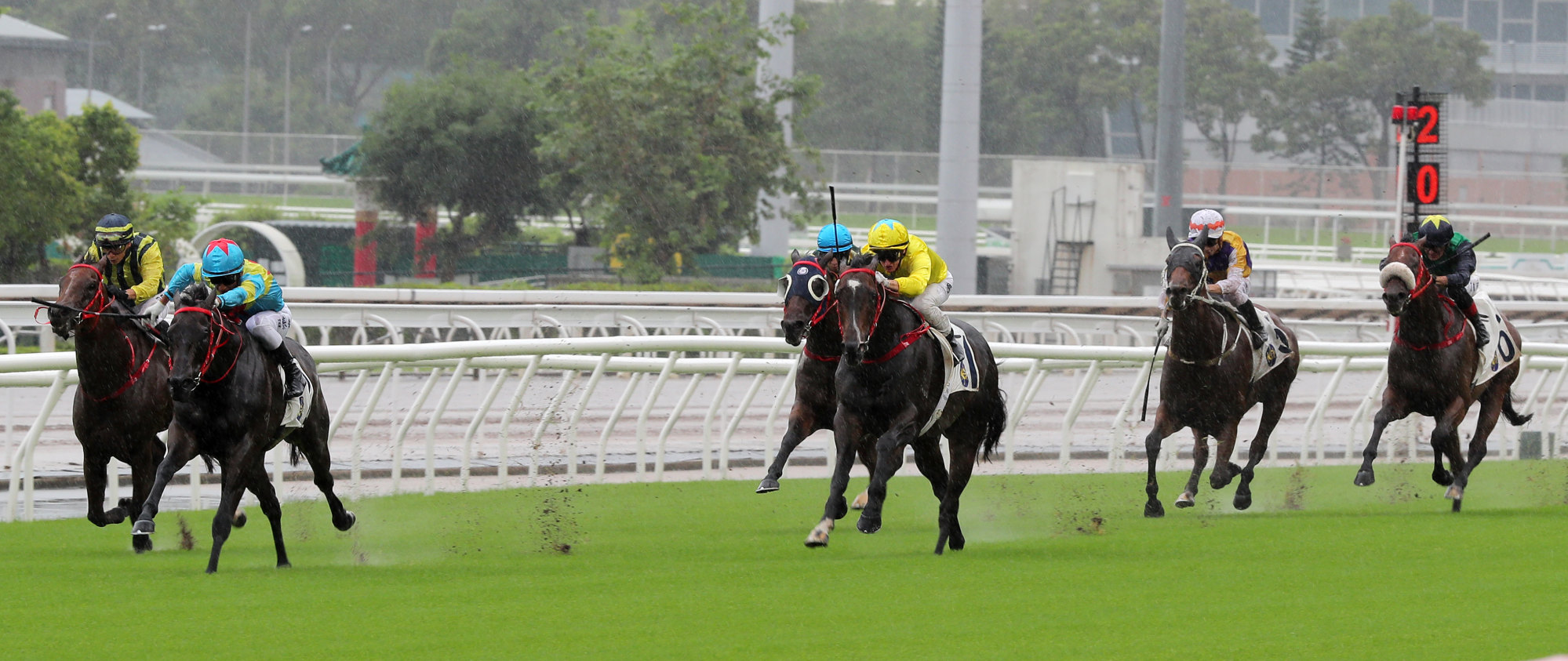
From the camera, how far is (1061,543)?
8.23 meters

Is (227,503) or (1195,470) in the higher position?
(227,503)

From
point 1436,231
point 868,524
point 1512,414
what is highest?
point 1436,231

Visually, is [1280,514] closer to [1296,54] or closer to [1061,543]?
[1061,543]

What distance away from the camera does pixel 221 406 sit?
7.04 meters

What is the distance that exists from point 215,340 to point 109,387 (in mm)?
1050

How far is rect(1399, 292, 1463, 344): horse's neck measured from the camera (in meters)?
10.1

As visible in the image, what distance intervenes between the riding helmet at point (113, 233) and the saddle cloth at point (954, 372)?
11.9ft

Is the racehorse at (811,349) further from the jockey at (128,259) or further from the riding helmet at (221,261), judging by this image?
the jockey at (128,259)

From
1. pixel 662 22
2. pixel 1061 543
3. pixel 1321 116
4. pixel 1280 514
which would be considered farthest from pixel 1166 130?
pixel 662 22

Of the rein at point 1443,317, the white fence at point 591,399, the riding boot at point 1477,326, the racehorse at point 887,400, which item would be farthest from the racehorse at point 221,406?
the riding boot at point 1477,326

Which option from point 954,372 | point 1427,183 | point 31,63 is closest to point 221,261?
point 954,372

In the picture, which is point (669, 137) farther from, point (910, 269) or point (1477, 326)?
point (910, 269)

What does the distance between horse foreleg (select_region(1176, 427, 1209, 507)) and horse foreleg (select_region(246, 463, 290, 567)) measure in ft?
15.3

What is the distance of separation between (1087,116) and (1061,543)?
4919cm
